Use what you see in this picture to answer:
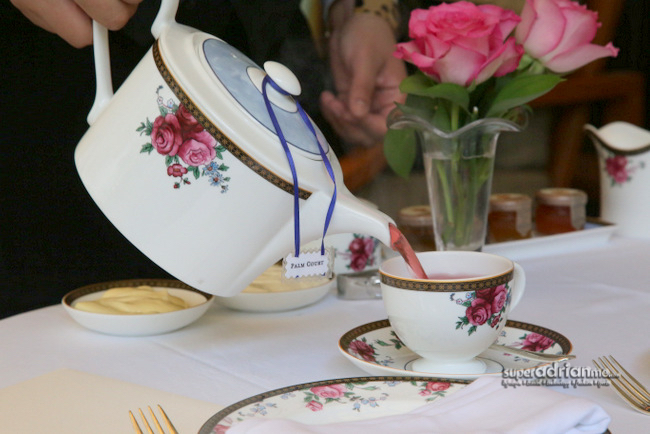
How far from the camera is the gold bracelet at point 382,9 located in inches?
65.8

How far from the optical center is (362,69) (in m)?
1.52

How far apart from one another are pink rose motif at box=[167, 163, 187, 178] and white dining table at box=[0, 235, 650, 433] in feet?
0.55

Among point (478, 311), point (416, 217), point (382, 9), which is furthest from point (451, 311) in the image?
point (382, 9)

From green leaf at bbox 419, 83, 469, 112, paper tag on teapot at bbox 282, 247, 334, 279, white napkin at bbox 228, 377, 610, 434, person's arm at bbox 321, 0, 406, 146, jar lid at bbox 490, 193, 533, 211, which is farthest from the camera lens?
person's arm at bbox 321, 0, 406, 146

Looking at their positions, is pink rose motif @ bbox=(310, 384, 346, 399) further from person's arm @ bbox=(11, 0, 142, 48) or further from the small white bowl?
person's arm @ bbox=(11, 0, 142, 48)

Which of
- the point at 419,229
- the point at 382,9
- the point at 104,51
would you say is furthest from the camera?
the point at 382,9

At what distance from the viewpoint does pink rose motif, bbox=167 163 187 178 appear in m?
0.56

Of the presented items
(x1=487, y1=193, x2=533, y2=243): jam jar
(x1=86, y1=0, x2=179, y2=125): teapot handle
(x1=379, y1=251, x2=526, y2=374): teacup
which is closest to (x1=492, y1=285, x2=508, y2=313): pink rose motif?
(x1=379, y1=251, x2=526, y2=374): teacup

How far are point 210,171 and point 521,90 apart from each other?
43 cm

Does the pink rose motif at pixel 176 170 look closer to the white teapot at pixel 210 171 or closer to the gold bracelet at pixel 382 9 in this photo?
the white teapot at pixel 210 171

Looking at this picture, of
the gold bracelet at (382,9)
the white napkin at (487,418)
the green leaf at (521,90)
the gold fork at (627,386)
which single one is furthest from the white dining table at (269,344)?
the gold bracelet at (382,9)

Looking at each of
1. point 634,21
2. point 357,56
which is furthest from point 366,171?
point 634,21

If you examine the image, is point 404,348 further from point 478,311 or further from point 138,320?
point 138,320

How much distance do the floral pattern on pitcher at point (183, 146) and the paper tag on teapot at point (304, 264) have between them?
0.09m
